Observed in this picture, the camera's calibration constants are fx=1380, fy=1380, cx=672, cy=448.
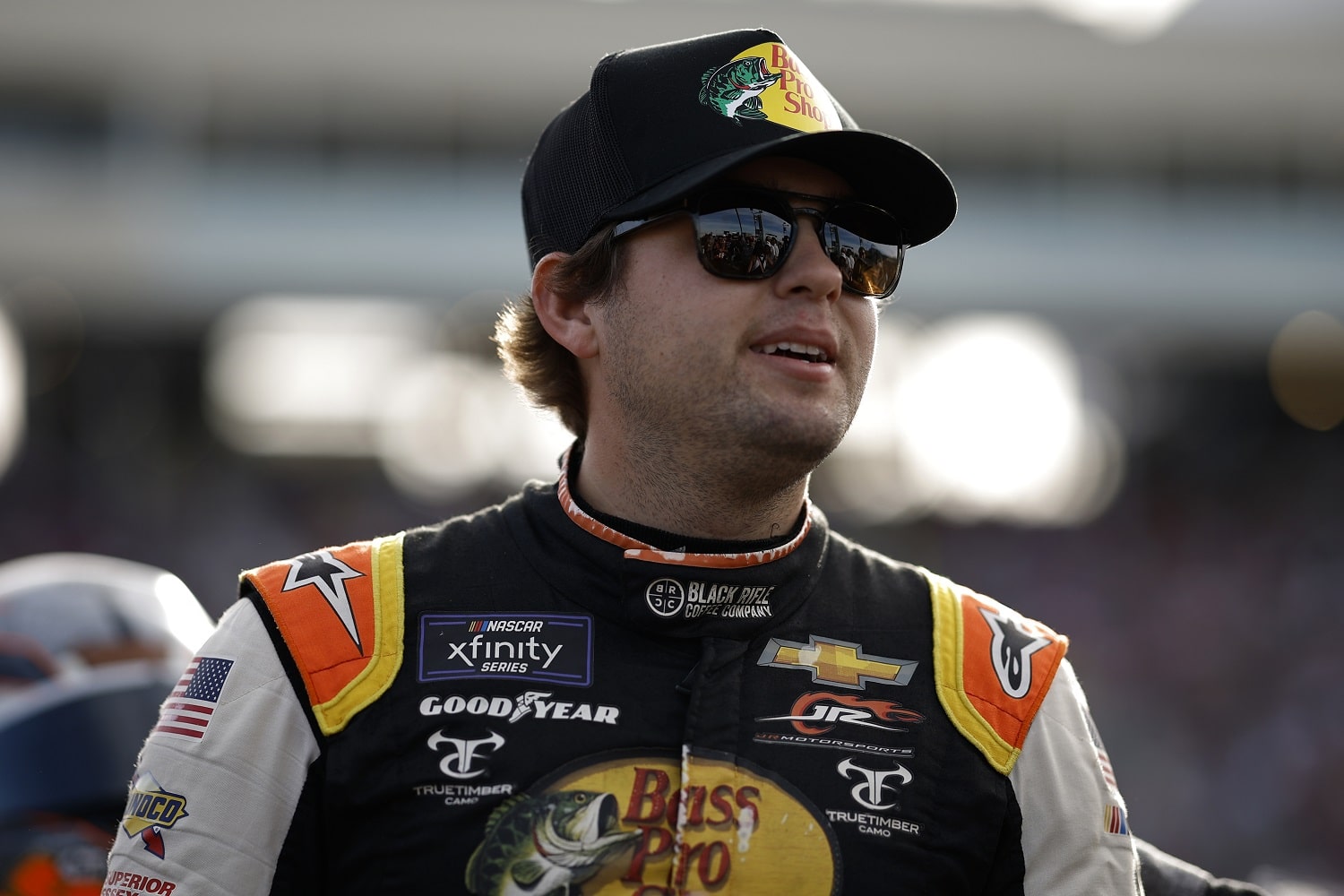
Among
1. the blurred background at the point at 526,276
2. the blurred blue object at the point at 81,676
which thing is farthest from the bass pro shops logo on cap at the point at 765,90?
the blurred background at the point at 526,276

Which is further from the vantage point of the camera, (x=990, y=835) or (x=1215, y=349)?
(x=1215, y=349)

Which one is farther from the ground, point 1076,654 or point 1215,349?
point 1215,349

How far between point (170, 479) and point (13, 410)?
2.51 meters

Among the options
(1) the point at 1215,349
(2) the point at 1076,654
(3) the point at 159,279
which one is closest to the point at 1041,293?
(1) the point at 1215,349

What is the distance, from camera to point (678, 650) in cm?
204

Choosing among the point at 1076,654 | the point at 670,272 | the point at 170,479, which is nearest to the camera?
the point at 670,272

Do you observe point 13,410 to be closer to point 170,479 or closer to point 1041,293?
point 170,479

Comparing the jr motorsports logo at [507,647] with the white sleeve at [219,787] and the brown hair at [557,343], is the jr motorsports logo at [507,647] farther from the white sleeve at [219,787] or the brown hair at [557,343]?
the brown hair at [557,343]

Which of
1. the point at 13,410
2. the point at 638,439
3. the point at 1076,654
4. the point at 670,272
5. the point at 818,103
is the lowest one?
the point at 1076,654

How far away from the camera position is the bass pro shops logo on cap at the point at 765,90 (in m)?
2.07

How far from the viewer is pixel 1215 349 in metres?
23.8

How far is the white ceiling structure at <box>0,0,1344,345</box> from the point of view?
21734mm

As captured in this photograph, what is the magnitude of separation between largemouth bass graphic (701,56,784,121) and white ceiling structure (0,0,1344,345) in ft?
65.8

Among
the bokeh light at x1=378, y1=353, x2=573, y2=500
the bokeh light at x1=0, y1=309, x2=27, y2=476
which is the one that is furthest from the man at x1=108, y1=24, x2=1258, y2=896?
the bokeh light at x1=0, y1=309, x2=27, y2=476
